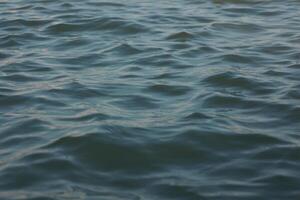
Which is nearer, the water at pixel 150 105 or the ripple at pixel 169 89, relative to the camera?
the water at pixel 150 105

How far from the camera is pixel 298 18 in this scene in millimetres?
9492

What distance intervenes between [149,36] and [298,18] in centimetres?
266

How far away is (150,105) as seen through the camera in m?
6.12

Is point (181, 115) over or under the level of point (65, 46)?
under

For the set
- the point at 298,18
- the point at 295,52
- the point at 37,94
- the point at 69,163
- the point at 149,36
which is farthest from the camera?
the point at 298,18

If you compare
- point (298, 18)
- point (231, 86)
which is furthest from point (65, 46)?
point (298, 18)

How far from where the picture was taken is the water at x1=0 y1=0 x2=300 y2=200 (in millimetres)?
4605

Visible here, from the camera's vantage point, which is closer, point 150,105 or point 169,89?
point 150,105

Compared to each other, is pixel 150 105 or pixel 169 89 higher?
pixel 169 89

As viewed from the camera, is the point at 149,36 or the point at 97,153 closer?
the point at 97,153

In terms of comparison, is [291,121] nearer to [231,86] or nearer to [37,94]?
[231,86]

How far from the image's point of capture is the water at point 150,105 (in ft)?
15.1

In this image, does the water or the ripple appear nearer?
the water

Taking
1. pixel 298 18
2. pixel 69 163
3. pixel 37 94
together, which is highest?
pixel 298 18
